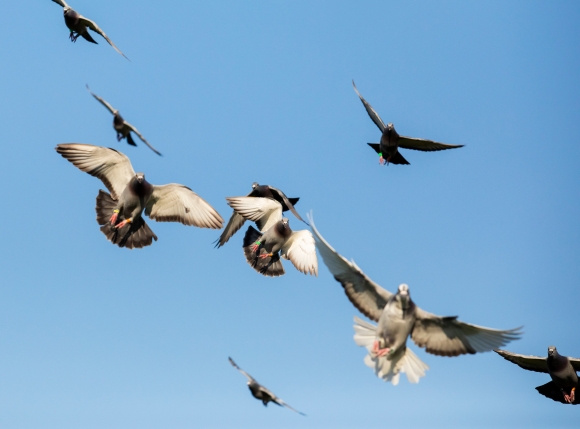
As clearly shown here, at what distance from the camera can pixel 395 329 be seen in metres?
14.0

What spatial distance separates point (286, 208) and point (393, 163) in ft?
9.93

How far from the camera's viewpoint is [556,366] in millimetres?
18453

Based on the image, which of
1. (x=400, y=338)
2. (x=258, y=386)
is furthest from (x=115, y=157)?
(x=400, y=338)

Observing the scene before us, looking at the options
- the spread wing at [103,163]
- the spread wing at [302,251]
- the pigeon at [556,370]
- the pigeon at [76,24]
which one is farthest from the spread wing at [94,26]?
the pigeon at [556,370]

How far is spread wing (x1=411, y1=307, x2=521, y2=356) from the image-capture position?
13.6 metres

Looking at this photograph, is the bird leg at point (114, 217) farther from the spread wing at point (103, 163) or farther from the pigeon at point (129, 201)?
the spread wing at point (103, 163)

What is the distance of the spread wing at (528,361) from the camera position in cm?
1916

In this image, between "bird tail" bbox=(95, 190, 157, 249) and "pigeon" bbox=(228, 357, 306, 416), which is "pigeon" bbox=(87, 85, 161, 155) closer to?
"bird tail" bbox=(95, 190, 157, 249)

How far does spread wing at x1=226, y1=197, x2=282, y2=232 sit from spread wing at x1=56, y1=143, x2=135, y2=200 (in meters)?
2.73

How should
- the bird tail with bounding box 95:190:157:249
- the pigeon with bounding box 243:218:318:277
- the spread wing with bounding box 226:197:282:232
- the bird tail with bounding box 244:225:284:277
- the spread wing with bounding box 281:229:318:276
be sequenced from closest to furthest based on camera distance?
the bird tail with bounding box 95:190:157:249 → the pigeon with bounding box 243:218:318:277 → the spread wing with bounding box 281:229:318:276 → the spread wing with bounding box 226:197:282:232 → the bird tail with bounding box 244:225:284:277

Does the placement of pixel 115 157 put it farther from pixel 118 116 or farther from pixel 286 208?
pixel 286 208

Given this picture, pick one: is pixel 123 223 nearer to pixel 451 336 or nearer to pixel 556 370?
pixel 451 336

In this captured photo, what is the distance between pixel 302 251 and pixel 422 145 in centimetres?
456

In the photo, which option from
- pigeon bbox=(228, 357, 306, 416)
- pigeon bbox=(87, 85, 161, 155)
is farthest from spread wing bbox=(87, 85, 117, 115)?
pigeon bbox=(228, 357, 306, 416)
